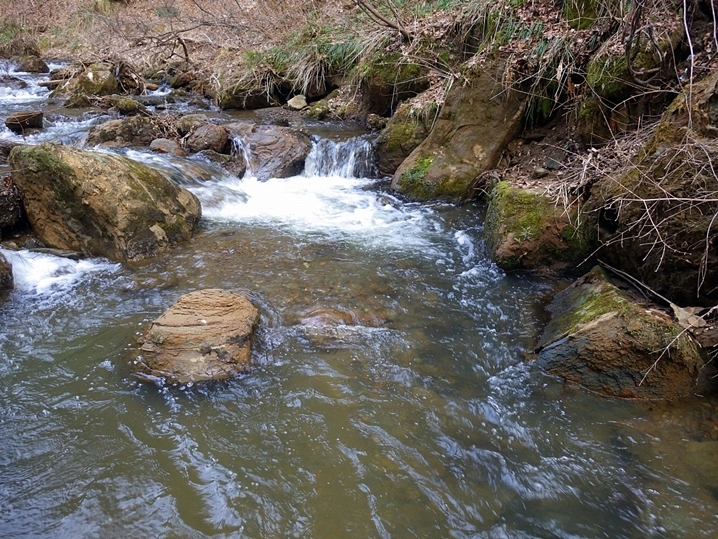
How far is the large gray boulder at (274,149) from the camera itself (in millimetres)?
7793

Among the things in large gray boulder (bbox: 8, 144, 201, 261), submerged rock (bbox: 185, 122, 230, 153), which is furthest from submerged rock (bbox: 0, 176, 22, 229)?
submerged rock (bbox: 185, 122, 230, 153)

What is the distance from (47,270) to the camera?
15.4ft

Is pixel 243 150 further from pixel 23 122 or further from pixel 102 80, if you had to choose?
pixel 102 80

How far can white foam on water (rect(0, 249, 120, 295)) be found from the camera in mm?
4473

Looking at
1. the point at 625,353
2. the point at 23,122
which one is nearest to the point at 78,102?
the point at 23,122

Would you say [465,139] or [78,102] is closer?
[465,139]

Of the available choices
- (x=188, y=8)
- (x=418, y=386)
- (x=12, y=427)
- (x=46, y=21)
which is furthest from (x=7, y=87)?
(x=418, y=386)

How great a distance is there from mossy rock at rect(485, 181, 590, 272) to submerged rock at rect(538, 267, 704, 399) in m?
1.12

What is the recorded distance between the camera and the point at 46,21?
19.9m

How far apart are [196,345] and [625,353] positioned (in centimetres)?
304

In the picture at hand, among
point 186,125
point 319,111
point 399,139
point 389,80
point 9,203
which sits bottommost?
point 9,203

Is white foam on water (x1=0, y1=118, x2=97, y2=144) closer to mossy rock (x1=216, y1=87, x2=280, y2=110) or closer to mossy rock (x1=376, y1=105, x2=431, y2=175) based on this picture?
mossy rock (x1=216, y1=87, x2=280, y2=110)

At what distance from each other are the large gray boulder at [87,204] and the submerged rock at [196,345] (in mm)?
1742

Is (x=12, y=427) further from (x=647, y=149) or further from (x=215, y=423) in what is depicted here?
(x=647, y=149)
